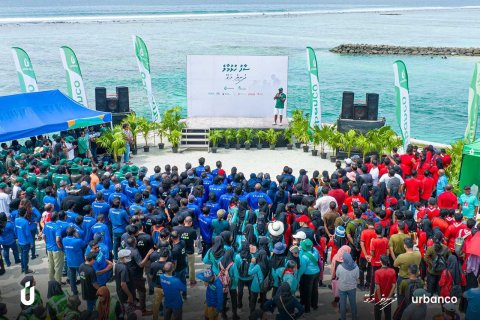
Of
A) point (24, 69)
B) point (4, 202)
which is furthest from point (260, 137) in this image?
point (4, 202)

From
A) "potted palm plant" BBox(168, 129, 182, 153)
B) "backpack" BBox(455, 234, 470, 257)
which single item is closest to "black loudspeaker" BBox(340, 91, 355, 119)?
"potted palm plant" BBox(168, 129, 182, 153)

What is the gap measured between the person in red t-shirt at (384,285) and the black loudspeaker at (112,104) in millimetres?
15557

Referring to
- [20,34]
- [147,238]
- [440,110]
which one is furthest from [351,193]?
[20,34]

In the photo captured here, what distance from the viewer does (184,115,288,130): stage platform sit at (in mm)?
22125

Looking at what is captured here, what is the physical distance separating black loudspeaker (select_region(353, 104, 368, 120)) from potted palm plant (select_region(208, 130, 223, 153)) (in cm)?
511

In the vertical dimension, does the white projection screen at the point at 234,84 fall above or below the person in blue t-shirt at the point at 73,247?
above

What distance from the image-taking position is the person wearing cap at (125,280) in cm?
951

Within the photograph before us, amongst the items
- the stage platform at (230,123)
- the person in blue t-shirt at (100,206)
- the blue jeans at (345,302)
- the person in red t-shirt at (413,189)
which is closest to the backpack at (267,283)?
the blue jeans at (345,302)

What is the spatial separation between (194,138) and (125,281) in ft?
42.0

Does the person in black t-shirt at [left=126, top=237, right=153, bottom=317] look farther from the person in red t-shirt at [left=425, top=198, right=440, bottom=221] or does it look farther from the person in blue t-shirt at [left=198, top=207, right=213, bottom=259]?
the person in red t-shirt at [left=425, top=198, right=440, bottom=221]

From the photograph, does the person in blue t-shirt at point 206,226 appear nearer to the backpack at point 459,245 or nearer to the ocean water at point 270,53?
the backpack at point 459,245

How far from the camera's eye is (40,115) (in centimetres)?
1752

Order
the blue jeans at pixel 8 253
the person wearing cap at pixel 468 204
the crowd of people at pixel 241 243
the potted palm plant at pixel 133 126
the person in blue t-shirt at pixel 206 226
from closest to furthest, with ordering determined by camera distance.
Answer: the crowd of people at pixel 241 243 → the person in blue t-shirt at pixel 206 226 → the blue jeans at pixel 8 253 → the person wearing cap at pixel 468 204 → the potted palm plant at pixel 133 126

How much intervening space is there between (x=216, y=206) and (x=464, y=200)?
557 cm
